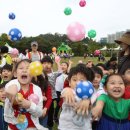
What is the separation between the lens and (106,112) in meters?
3.85

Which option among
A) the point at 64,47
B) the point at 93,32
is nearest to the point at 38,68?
the point at 93,32

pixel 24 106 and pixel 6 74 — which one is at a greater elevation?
pixel 6 74

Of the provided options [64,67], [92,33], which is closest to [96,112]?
[64,67]

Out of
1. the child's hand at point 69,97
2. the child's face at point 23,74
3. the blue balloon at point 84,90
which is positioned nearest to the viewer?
the blue balloon at point 84,90

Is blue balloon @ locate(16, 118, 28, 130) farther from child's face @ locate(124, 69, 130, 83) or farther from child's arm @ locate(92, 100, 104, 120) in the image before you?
child's face @ locate(124, 69, 130, 83)

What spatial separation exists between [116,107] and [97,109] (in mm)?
303

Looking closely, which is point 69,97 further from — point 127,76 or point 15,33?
point 15,33

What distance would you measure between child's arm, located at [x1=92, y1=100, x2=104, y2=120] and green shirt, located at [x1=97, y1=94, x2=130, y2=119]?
2.4 inches

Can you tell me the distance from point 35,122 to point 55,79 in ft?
10.9

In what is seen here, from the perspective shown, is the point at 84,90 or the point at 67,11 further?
the point at 67,11

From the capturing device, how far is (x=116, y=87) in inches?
149

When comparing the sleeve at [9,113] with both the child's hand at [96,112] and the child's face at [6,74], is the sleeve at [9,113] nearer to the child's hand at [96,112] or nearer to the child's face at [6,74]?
the child's hand at [96,112]

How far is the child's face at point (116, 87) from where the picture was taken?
3.78 metres

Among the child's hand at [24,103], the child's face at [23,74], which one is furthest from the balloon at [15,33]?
the child's hand at [24,103]
